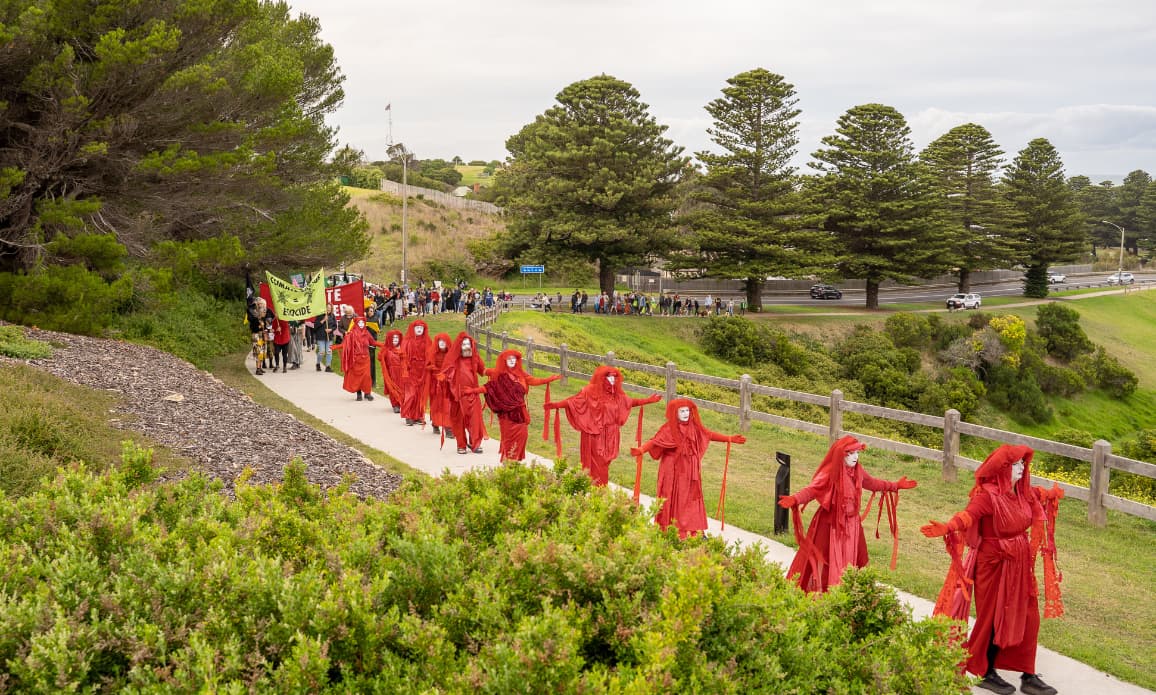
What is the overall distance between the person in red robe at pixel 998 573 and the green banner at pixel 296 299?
17.8 metres

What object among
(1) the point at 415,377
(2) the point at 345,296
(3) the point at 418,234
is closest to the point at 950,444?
(1) the point at 415,377

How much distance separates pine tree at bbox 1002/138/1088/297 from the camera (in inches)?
2537

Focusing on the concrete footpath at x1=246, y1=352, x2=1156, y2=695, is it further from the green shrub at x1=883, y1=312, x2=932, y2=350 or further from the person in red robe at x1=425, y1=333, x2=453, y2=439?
the green shrub at x1=883, y1=312, x2=932, y2=350

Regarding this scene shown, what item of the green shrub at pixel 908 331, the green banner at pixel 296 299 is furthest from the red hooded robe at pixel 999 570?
the green shrub at pixel 908 331

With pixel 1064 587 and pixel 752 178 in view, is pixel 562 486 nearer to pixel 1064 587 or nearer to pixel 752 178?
pixel 1064 587

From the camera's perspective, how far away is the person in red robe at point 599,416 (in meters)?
10.7

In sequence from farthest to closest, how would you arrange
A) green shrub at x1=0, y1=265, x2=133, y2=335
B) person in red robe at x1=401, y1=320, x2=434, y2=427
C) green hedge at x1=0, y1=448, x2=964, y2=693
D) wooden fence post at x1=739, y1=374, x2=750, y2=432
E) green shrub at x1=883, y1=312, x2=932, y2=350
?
green shrub at x1=883, y1=312, x2=932, y2=350, green shrub at x1=0, y1=265, x2=133, y2=335, person in red robe at x1=401, y1=320, x2=434, y2=427, wooden fence post at x1=739, y1=374, x2=750, y2=432, green hedge at x1=0, y1=448, x2=964, y2=693

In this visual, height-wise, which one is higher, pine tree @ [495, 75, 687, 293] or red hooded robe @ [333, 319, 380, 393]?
pine tree @ [495, 75, 687, 293]

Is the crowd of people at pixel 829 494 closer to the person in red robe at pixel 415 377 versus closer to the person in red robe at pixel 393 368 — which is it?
the person in red robe at pixel 415 377

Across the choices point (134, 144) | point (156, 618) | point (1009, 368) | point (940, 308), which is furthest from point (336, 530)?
point (940, 308)

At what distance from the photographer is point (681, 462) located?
29.6 feet

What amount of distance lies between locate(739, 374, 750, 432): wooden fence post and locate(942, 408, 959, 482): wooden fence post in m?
3.45

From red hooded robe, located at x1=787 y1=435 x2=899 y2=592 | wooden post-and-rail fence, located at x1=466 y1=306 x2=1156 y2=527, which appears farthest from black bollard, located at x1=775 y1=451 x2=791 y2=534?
wooden post-and-rail fence, located at x1=466 y1=306 x2=1156 y2=527

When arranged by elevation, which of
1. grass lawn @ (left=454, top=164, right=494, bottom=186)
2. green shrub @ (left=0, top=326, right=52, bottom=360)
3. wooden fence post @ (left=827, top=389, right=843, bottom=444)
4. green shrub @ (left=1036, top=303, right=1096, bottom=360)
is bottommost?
green shrub @ (left=1036, top=303, right=1096, bottom=360)
